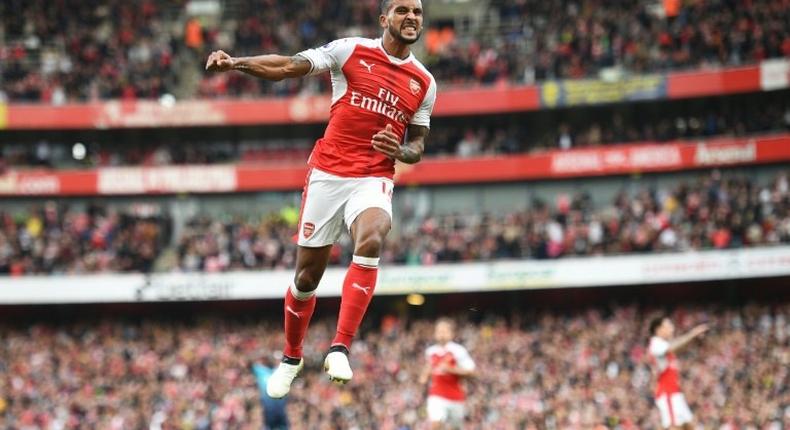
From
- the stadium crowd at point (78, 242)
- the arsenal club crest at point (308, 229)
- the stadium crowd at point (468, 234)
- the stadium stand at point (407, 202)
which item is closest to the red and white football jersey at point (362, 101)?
the arsenal club crest at point (308, 229)

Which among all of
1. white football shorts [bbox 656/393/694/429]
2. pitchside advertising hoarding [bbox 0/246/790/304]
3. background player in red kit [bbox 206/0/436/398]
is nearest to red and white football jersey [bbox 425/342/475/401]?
white football shorts [bbox 656/393/694/429]

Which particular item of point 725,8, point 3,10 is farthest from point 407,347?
point 3,10

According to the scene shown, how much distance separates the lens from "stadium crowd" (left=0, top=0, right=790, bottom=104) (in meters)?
36.2

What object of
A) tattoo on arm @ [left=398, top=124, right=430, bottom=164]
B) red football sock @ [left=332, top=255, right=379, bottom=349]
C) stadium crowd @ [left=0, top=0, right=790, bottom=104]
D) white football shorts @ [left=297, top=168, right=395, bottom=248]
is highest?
stadium crowd @ [left=0, top=0, right=790, bottom=104]

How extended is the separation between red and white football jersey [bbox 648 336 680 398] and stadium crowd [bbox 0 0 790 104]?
22.5 meters

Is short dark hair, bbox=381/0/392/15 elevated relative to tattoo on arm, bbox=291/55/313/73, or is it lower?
elevated

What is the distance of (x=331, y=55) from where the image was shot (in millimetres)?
8414

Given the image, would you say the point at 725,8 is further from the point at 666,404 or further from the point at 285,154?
the point at 666,404

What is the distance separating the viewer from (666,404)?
49.8 feet

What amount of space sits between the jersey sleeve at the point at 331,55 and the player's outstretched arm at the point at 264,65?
99 millimetres

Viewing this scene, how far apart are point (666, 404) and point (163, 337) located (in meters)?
21.8

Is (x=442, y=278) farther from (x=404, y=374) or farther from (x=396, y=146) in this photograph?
(x=396, y=146)

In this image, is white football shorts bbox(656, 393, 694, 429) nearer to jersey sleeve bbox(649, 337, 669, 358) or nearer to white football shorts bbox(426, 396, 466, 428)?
jersey sleeve bbox(649, 337, 669, 358)

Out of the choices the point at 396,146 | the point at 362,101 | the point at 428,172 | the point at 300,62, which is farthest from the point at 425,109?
the point at 428,172
